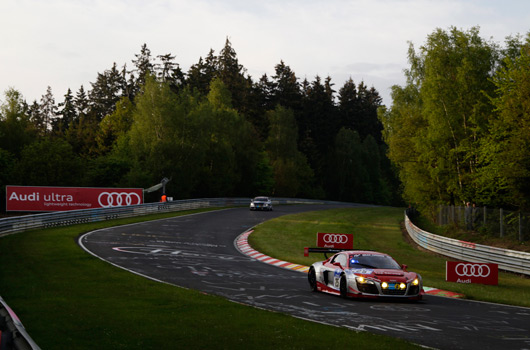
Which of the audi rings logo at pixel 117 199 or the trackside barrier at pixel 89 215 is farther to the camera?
the audi rings logo at pixel 117 199

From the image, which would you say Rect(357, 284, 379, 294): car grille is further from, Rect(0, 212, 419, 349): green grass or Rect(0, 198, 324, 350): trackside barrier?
Rect(0, 198, 324, 350): trackside barrier

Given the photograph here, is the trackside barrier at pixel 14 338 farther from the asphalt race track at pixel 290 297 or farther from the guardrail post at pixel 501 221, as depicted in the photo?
the guardrail post at pixel 501 221

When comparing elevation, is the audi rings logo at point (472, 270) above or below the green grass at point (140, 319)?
below

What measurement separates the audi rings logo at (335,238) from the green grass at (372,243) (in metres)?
1.72

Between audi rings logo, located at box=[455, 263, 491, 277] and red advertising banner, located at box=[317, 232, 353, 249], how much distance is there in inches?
216

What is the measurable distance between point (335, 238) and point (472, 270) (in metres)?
6.58

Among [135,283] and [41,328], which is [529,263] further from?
[41,328]

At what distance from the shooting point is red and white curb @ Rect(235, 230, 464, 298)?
18.3 metres

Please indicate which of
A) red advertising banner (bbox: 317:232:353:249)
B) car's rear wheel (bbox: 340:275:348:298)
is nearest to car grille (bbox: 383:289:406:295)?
car's rear wheel (bbox: 340:275:348:298)

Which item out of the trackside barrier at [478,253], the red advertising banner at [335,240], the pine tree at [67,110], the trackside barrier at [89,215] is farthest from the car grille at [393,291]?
the pine tree at [67,110]

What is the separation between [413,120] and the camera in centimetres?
5319

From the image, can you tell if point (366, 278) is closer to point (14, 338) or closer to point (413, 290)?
point (413, 290)

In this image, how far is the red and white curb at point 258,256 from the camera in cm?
2598

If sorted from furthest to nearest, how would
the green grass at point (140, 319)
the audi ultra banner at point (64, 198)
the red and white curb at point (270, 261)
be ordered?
the audi ultra banner at point (64, 198) → the red and white curb at point (270, 261) → the green grass at point (140, 319)
